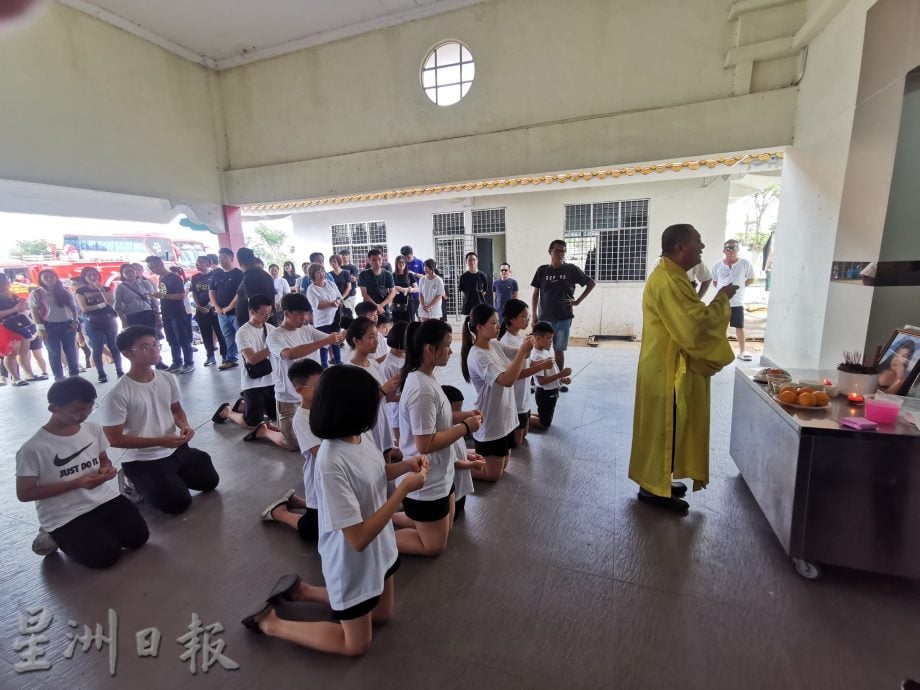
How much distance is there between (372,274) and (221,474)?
3.46m

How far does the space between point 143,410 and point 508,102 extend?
16.6 feet

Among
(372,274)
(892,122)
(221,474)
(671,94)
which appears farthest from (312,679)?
(671,94)

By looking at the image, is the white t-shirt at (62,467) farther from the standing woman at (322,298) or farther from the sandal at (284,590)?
the standing woman at (322,298)

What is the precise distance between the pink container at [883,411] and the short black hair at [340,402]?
236cm

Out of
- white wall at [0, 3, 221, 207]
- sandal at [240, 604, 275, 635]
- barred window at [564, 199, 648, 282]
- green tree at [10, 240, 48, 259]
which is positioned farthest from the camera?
green tree at [10, 240, 48, 259]

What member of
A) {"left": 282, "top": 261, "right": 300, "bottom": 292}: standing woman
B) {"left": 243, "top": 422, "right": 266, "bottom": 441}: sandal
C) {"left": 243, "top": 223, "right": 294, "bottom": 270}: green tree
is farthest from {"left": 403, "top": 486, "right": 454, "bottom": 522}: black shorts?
{"left": 243, "top": 223, "right": 294, "bottom": 270}: green tree

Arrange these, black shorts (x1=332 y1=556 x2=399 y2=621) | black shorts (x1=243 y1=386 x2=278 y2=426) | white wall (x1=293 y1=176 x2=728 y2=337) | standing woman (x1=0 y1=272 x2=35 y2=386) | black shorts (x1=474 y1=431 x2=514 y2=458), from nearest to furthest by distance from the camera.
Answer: black shorts (x1=332 y1=556 x2=399 y2=621)
black shorts (x1=474 y1=431 x2=514 y2=458)
black shorts (x1=243 y1=386 x2=278 y2=426)
standing woman (x1=0 y1=272 x2=35 y2=386)
white wall (x1=293 y1=176 x2=728 y2=337)

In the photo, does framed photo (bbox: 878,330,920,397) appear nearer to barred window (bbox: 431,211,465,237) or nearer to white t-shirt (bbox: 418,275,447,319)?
white t-shirt (bbox: 418,275,447,319)

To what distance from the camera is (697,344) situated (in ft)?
8.18

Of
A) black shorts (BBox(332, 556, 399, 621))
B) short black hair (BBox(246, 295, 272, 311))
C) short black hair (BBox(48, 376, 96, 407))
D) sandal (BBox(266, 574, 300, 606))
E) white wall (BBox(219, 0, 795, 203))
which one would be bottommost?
sandal (BBox(266, 574, 300, 606))

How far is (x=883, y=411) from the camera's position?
6.63 ft

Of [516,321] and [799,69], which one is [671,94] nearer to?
[799,69]

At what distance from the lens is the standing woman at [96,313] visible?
6.12 m

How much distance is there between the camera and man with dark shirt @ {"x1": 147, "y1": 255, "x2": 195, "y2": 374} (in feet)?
22.0
